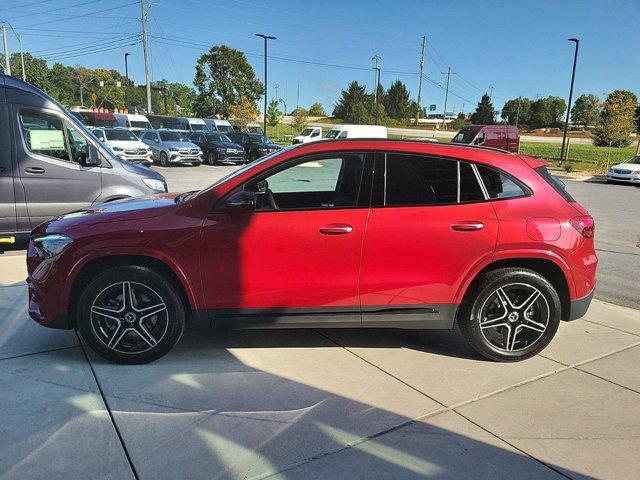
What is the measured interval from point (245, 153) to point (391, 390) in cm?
2466

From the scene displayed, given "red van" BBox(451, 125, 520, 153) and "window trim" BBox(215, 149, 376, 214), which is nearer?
"window trim" BBox(215, 149, 376, 214)

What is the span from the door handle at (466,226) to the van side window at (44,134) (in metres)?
5.66

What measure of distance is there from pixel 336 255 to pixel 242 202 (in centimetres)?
77

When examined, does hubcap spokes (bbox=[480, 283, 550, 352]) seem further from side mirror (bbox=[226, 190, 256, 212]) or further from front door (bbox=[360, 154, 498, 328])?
side mirror (bbox=[226, 190, 256, 212])

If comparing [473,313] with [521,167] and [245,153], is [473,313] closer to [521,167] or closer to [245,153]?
[521,167]

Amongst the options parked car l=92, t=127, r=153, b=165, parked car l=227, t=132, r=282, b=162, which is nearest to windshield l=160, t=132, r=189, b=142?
parked car l=92, t=127, r=153, b=165

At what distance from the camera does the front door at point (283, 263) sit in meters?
3.49

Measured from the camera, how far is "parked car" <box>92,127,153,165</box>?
20344 mm

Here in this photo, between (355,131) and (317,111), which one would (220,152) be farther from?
(317,111)

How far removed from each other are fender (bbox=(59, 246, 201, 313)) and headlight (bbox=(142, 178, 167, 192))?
4074 millimetres

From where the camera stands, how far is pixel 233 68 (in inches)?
2516

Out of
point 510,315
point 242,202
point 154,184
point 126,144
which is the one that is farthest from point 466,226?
point 126,144

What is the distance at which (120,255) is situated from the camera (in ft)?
11.5

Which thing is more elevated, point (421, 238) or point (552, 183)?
point (552, 183)
